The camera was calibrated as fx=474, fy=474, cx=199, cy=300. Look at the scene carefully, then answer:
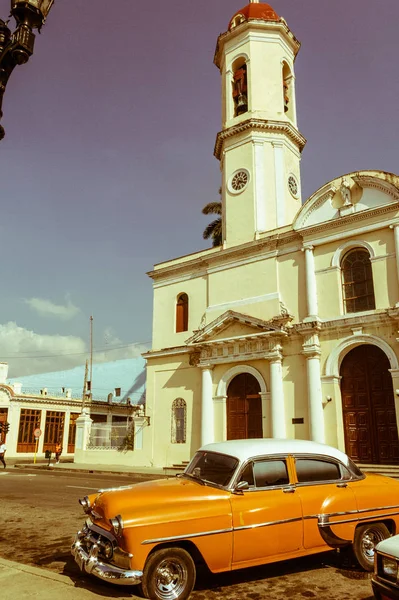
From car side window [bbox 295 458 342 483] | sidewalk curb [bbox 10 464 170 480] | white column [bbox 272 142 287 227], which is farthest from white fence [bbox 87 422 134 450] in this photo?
car side window [bbox 295 458 342 483]

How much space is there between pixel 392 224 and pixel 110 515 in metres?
16.0

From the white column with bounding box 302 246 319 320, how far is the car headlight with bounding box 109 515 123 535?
15.0 metres

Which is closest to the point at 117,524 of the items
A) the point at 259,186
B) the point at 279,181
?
the point at 259,186

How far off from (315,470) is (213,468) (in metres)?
1.25

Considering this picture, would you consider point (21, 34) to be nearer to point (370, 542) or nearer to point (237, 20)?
point (370, 542)

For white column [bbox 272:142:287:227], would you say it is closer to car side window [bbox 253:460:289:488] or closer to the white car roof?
the white car roof

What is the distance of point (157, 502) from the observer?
4848mm

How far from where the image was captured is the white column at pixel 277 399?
1848 centimetres

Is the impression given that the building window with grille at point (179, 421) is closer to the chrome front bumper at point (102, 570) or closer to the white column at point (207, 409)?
the white column at point (207, 409)

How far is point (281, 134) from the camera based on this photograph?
23500 millimetres

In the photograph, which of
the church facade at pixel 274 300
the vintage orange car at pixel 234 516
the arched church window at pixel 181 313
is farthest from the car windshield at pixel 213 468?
the arched church window at pixel 181 313

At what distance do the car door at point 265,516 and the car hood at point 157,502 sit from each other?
0.79 ft

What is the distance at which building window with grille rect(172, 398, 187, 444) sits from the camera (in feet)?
72.0

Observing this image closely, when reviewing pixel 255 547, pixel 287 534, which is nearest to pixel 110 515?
pixel 255 547
